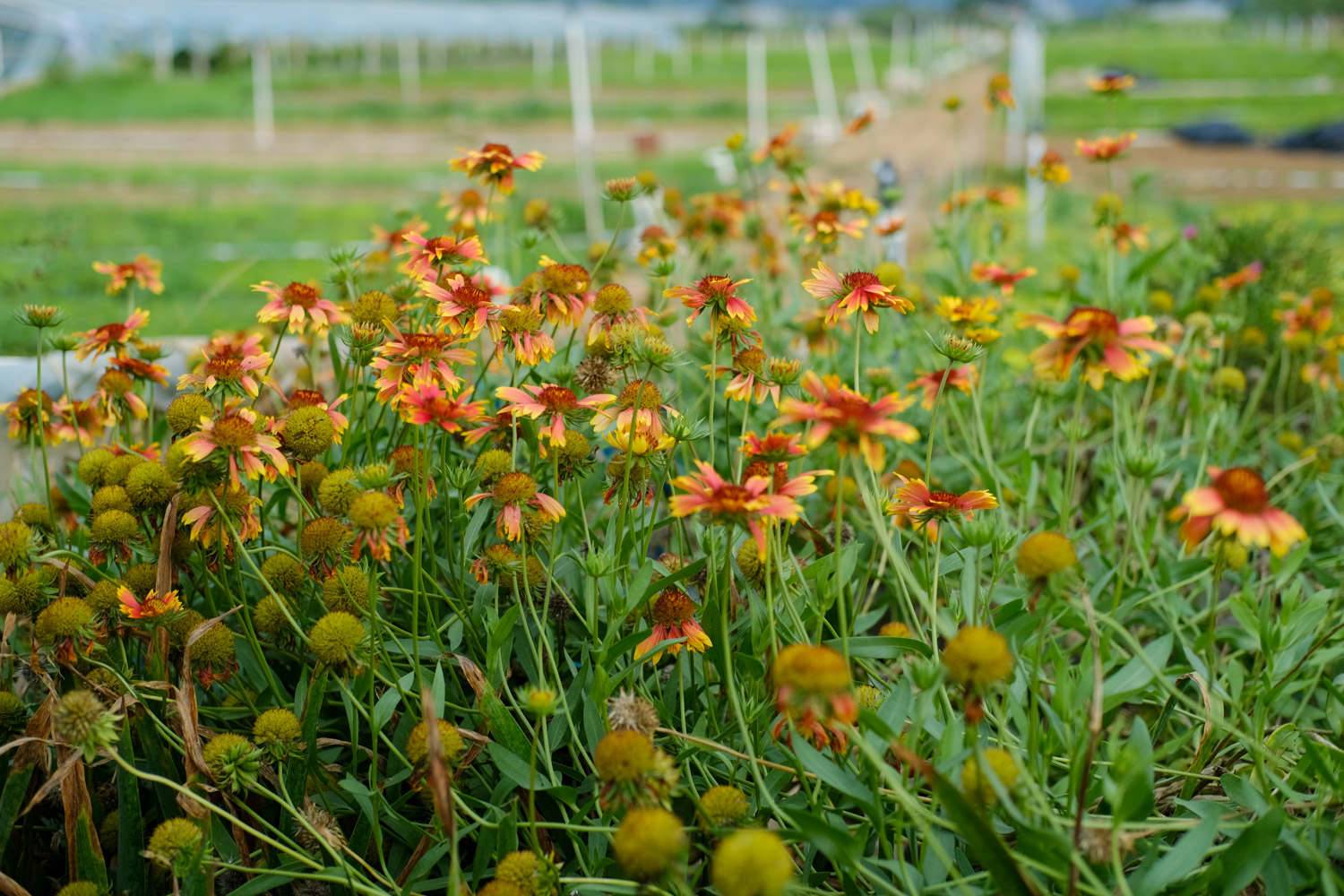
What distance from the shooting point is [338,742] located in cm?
107

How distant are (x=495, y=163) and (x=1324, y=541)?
1323 mm

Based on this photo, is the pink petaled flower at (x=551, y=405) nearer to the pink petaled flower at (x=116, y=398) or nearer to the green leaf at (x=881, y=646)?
the green leaf at (x=881, y=646)

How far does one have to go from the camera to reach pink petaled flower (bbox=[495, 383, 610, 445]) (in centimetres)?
105

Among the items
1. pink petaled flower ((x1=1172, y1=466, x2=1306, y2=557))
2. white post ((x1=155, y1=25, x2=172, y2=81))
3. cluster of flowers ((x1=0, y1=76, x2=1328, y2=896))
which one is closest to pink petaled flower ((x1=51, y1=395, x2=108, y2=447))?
cluster of flowers ((x1=0, y1=76, x2=1328, y2=896))

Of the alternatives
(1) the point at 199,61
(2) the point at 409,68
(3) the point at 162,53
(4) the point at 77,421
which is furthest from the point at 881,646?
(1) the point at 199,61

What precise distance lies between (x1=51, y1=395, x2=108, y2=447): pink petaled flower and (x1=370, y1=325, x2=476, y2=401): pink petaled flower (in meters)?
0.54

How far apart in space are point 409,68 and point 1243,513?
76.5ft

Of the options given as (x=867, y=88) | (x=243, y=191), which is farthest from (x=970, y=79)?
(x=243, y=191)

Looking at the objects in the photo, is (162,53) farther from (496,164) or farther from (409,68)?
(496,164)

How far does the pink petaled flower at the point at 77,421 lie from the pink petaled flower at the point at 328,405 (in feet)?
1.17

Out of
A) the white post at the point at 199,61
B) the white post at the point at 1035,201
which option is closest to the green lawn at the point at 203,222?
the white post at the point at 1035,201

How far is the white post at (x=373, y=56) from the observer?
73.1 feet

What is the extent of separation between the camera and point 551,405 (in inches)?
42.6

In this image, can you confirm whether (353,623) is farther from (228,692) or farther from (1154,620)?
(1154,620)
